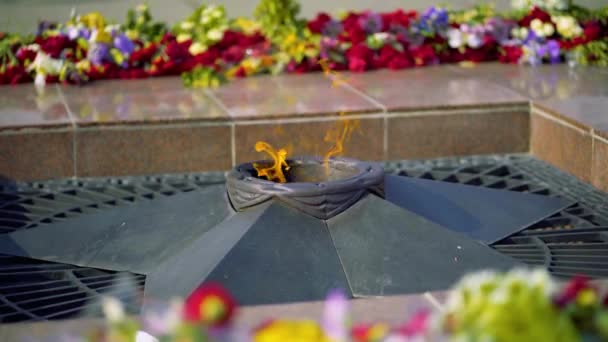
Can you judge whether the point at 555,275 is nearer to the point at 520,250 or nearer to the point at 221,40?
the point at 520,250

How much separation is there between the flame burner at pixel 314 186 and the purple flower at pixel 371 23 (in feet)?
7.47

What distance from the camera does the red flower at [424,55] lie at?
15.1ft

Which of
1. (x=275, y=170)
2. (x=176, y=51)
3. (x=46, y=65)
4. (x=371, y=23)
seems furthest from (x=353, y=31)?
(x=275, y=170)

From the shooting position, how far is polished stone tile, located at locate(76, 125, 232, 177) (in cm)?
337

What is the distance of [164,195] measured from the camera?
316 cm

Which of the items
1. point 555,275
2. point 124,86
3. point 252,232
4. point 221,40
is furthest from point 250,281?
point 221,40

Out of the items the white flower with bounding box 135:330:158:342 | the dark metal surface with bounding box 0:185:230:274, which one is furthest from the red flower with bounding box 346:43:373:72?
the white flower with bounding box 135:330:158:342

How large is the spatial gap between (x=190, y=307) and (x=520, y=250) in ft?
6.20

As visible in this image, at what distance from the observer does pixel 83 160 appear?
11.0 feet

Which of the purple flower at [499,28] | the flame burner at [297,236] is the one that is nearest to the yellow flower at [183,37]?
the purple flower at [499,28]

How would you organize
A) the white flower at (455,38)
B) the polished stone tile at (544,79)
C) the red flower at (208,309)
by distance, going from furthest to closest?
the white flower at (455,38), the polished stone tile at (544,79), the red flower at (208,309)

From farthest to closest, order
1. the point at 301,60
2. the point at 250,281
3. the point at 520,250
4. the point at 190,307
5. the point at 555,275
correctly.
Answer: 1. the point at 301,60
2. the point at 520,250
3. the point at 555,275
4. the point at 250,281
5. the point at 190,307

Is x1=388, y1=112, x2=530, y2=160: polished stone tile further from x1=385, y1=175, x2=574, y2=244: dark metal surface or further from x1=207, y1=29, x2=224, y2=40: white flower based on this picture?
x1=207, y1=29, x2=224, y2=40: white flower

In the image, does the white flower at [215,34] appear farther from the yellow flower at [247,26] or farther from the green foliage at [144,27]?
the green foliage at [144,27]
